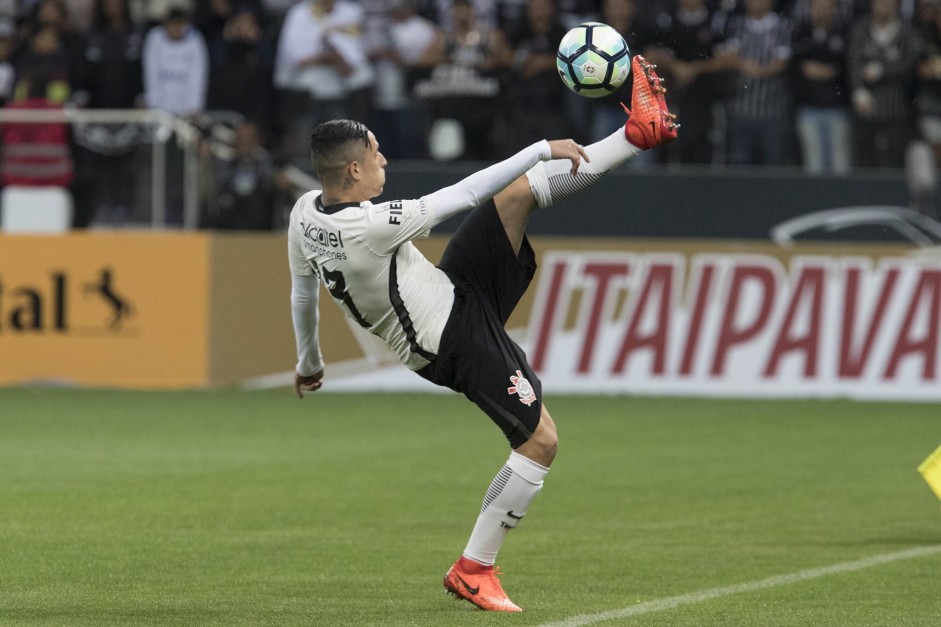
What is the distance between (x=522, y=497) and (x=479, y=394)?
447 mm

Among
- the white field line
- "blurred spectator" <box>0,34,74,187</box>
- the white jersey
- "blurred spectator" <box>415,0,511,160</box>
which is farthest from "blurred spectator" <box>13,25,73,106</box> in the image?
the white field line

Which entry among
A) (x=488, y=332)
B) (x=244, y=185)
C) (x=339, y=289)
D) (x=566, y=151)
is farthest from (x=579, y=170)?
(x=244, y=185)

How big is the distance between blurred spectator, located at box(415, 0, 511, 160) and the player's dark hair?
434 inches

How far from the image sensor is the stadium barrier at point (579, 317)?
1697 cm

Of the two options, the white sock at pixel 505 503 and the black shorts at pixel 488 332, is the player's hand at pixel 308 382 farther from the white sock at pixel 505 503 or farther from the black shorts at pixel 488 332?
the white sock at pixel 505 503

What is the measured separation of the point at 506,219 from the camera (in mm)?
7141

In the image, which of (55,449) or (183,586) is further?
(55,449)

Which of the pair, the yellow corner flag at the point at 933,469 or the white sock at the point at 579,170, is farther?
the yellow corner flag at the point at 933,469

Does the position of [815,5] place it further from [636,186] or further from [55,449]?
[55,449]

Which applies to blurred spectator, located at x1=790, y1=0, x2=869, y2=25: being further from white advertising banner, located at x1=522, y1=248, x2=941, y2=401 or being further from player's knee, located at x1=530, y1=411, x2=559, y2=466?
player's knee, located at x1=530, y1=411, x2=559, y2=466

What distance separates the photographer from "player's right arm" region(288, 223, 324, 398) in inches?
282

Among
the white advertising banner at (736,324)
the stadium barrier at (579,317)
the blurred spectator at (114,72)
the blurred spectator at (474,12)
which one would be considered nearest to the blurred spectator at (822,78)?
the stadium barrier at (579,317)

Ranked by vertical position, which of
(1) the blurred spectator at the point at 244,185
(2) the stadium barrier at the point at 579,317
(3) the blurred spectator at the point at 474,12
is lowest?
(2) the stadium barrier at the point at 579,317

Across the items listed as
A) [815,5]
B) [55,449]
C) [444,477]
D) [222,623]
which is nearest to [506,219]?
[222,623]
